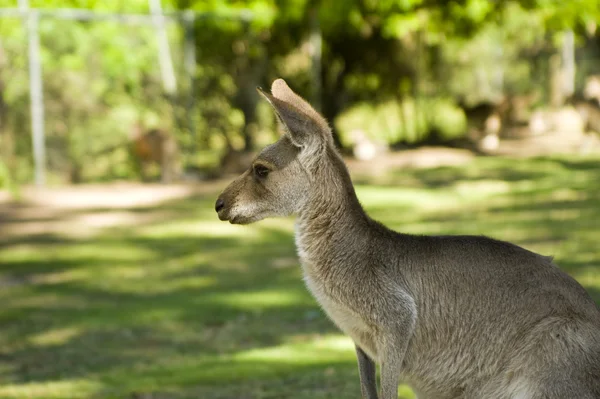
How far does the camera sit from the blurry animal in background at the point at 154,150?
62.4 feet

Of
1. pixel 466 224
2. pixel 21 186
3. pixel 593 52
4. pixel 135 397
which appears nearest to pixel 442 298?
pixel 135 397

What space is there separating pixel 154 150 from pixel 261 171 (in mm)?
14787

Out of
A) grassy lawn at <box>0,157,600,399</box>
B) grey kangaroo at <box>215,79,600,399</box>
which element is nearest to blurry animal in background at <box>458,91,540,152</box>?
grassy lawn at <box>0,157,600,399</box>

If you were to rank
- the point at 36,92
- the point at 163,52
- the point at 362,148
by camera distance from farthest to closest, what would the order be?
the point at 362,148 < the point at 163,52 < the point at 36,92

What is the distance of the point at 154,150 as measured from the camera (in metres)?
19.1

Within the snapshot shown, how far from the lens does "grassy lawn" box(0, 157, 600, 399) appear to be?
7.48 metres

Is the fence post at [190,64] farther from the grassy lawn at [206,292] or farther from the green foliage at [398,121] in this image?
the green foliage at [398,121]

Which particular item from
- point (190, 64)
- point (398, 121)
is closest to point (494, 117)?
point (398, 121)

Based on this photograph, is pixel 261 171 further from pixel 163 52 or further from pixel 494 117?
pixel 494 117

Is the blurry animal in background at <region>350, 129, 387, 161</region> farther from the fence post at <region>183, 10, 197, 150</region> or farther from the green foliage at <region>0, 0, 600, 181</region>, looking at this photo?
the fence post at <region>183, 10, 197, 150</region>

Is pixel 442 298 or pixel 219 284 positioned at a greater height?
pixel 442 298

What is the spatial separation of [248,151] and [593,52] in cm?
1356

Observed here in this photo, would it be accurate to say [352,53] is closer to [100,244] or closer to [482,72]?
[482,72]

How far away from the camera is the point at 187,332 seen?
959cm
